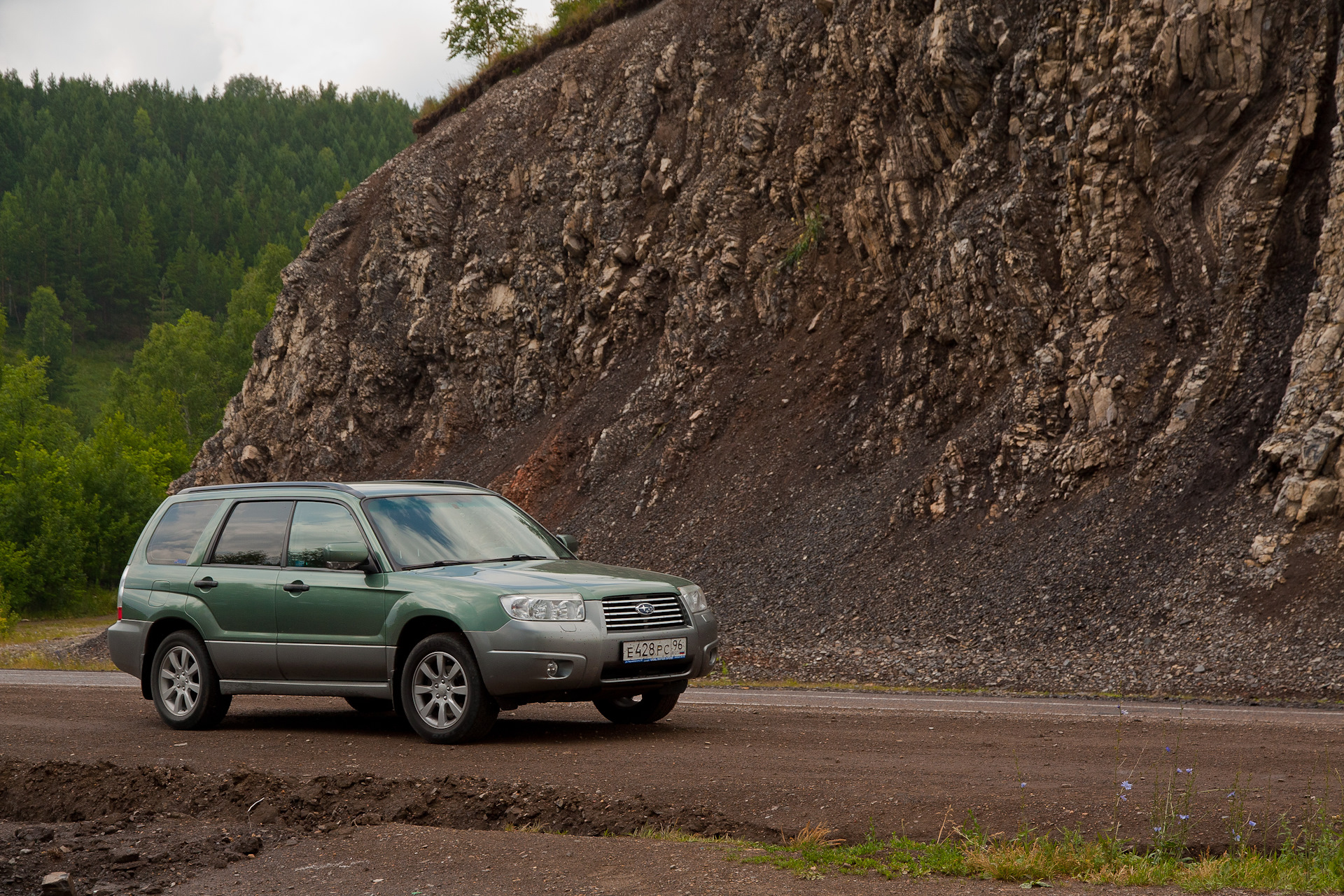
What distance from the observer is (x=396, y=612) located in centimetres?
900

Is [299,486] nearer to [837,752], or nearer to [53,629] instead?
[837,752]

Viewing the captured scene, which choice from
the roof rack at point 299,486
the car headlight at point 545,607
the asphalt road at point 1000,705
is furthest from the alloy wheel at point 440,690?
the asphalt road at point 1000,705

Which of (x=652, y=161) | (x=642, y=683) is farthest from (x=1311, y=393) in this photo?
A: (x=652, y=161)

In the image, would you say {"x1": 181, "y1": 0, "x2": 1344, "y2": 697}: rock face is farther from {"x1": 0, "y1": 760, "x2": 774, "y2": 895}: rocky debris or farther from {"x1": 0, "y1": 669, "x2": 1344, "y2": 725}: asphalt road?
{"x1": 0, "y1": 760, "x2": 774, "y2": 895}: rocky debris

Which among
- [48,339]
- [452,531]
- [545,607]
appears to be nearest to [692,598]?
[545,607]

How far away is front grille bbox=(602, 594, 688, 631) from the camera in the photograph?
8836mm

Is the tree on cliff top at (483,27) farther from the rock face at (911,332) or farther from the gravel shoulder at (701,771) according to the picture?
the gravel shoulder at (701,771)

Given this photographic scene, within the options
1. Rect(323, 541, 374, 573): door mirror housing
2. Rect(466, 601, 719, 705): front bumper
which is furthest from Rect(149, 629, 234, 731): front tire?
Rect(466, 601, 719, 705): front bumper

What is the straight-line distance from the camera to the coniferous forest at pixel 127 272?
63.7m

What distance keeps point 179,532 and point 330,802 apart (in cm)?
481

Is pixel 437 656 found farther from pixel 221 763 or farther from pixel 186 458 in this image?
pixel 186 458

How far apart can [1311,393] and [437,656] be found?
13.9m

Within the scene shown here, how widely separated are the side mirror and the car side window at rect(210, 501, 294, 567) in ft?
2.09

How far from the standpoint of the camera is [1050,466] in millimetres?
20906
